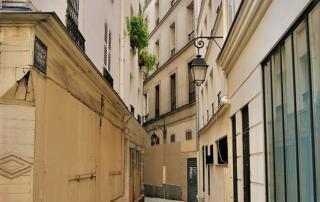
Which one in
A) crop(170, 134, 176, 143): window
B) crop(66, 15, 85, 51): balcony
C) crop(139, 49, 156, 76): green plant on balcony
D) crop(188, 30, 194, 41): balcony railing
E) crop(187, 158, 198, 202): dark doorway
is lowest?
crop(187, 158, 198, 202): dark doorway

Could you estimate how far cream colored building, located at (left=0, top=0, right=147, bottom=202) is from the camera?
5496 mm

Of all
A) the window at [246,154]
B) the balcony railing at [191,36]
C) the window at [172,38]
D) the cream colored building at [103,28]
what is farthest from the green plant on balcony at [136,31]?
the window at [246,154]

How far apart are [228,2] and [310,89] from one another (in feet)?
20.6

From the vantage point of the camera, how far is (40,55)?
592cm

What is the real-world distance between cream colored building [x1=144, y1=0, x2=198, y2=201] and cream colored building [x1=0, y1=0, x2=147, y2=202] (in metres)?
10.5

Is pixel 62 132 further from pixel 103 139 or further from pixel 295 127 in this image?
pixel 103 139

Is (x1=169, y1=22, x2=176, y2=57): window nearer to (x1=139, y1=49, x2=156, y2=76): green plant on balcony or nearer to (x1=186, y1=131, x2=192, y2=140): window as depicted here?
(x1=139, y1=49, x2=156, y2=76): green plant on balcony

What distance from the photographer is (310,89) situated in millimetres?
4219

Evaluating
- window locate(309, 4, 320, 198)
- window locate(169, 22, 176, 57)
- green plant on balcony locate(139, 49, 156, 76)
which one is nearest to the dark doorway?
green plant on balcony locate(139, 49, 156, 76)

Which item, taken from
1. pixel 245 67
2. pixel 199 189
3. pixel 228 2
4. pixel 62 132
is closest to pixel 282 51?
pixel 245 67

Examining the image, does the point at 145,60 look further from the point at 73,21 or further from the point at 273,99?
the point at 273,99

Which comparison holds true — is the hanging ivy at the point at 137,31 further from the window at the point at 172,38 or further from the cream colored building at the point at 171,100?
the window at the point at 172,38

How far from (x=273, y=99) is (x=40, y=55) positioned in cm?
267

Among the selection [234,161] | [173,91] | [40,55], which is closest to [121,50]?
[234,161]
